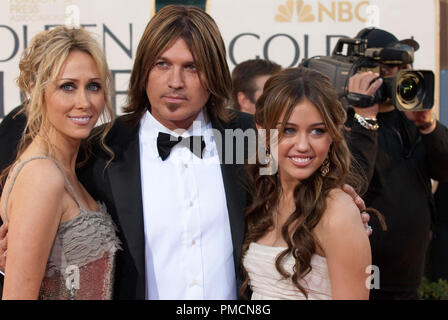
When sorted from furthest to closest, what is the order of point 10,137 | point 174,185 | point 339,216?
point 10,137
point 174,185
point 339,216

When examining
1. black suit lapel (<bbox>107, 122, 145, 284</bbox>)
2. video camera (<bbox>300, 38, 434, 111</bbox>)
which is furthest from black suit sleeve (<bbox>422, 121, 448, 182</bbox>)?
black suit lapel (<bbox>107, 122, 145, 284</bbox>)

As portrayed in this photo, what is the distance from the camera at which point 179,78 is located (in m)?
2.18

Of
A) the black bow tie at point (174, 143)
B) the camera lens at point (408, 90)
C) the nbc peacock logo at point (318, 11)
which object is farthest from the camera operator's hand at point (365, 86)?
the nbc peacock logo at point (318, 11)

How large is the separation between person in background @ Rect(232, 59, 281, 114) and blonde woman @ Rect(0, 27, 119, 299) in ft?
5.91

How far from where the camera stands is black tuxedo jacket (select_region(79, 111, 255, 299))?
2117 mm

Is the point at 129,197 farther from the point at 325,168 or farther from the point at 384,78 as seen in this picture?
the point at 384,78

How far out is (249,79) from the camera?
383cm

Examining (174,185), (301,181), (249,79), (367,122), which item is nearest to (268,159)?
(301,181)

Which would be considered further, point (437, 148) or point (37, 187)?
point (437, 148)

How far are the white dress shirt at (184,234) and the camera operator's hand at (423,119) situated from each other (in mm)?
1059

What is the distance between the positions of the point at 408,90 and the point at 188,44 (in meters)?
1.09

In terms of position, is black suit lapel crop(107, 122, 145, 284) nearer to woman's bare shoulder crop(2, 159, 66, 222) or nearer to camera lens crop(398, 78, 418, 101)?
woman's bare shoulder crop(2, 159, 66, 222)
